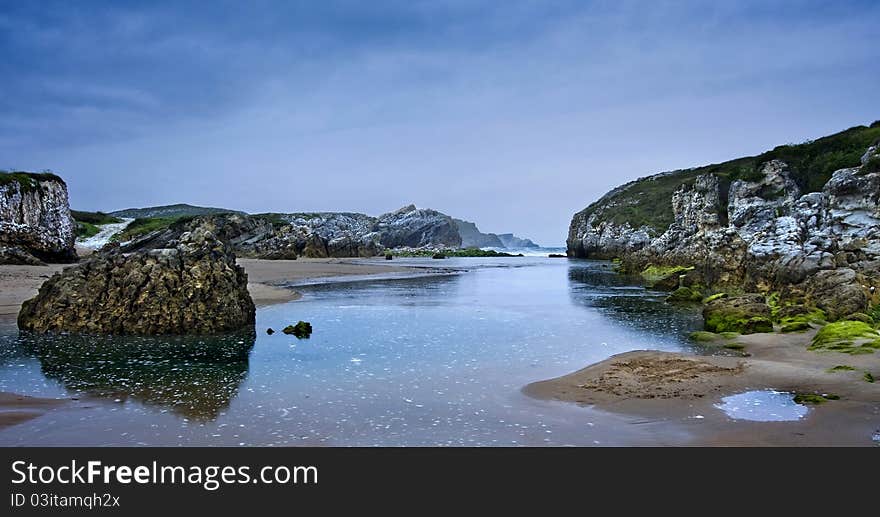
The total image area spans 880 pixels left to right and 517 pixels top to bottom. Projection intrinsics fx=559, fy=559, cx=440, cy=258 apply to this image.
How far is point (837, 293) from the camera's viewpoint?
24.9 metres

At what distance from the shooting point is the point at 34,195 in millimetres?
51406

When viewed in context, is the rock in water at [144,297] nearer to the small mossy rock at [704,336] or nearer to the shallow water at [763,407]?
the shallow water at [763,407]

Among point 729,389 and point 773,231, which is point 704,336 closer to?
point 729,389

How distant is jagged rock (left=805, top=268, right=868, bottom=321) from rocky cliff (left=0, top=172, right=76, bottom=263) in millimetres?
54427

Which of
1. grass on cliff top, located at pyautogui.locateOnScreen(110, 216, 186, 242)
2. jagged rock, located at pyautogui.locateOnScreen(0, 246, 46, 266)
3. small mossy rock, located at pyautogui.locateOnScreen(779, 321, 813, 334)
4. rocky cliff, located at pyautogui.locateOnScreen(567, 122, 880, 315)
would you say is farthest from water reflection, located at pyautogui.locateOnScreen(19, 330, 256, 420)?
grass on cliff top, located at pyautogui.locateOnScreen(110, 216, 186, 242)

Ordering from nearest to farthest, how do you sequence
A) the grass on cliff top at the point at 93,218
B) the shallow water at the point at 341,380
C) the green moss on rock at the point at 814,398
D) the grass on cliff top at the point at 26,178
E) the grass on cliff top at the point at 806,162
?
the shallow water at the point at 341,380, the green moss on rock at the point at 814,398, the grass on cliff top at the point at 26,178, the grass on cliff top at the point at 806,162, the grass on cliff top at the point at 93,218

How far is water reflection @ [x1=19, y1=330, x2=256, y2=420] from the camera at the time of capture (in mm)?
13328

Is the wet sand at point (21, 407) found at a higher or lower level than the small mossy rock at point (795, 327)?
higher

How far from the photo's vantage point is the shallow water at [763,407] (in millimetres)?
11773

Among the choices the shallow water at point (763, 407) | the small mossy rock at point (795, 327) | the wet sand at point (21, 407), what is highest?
the wet sand at point (21, 407)

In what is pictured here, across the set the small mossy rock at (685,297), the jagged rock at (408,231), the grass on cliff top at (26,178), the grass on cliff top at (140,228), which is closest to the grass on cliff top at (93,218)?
the grass on cliff top at (140,228)

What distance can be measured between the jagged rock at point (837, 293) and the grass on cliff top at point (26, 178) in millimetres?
60473

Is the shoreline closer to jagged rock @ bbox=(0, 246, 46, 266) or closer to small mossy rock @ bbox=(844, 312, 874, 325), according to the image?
jagged rock @ bbox=(0, 246, 46, 266)

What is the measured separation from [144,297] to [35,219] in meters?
37.4
